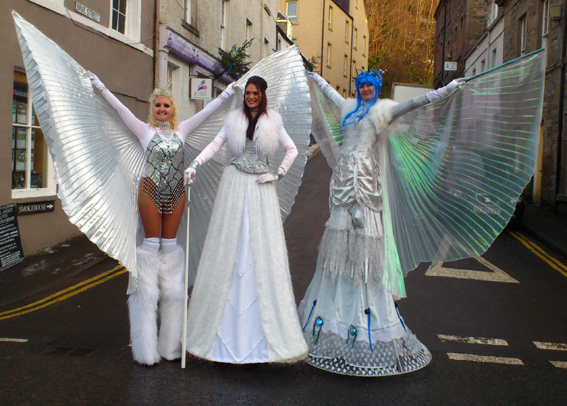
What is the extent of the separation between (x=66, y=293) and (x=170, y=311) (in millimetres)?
2998

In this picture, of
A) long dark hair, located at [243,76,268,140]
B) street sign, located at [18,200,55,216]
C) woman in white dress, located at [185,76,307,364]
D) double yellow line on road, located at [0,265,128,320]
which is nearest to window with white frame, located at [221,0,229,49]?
street sign, located at [18,200,55,216]

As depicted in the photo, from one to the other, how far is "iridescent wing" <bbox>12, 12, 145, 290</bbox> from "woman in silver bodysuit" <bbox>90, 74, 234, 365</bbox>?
134mm

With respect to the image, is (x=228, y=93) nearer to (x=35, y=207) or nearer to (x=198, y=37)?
(x=35, y=207)

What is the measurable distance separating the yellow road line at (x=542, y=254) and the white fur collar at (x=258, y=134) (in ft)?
20.1

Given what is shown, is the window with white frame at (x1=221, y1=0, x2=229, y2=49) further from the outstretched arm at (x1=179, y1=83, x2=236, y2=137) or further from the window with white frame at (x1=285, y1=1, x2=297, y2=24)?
the window with white frame at (x1=285, y1=1, x2=297, y2=24)

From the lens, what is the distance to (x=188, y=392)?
323 centimetres

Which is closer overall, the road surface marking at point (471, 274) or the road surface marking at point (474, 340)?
the road surface marking at point (474, 340)

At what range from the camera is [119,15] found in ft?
36.2

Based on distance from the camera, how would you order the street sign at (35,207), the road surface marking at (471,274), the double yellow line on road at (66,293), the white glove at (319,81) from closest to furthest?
1. the white glove at (319,81)
2. the double yellow line on road at (66,293)
3. the road surface marking at (471,274)
4. the street sign at (35,207)

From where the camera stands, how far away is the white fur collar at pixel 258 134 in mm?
3695

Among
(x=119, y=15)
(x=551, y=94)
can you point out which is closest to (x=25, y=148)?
(x=119, y=15)

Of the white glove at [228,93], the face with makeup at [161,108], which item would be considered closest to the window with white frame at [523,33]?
the white glove at [228,93]

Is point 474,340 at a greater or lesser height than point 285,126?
lesser

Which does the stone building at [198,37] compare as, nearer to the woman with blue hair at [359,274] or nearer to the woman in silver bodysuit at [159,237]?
the woman in silver bodysuit at [159,237]
